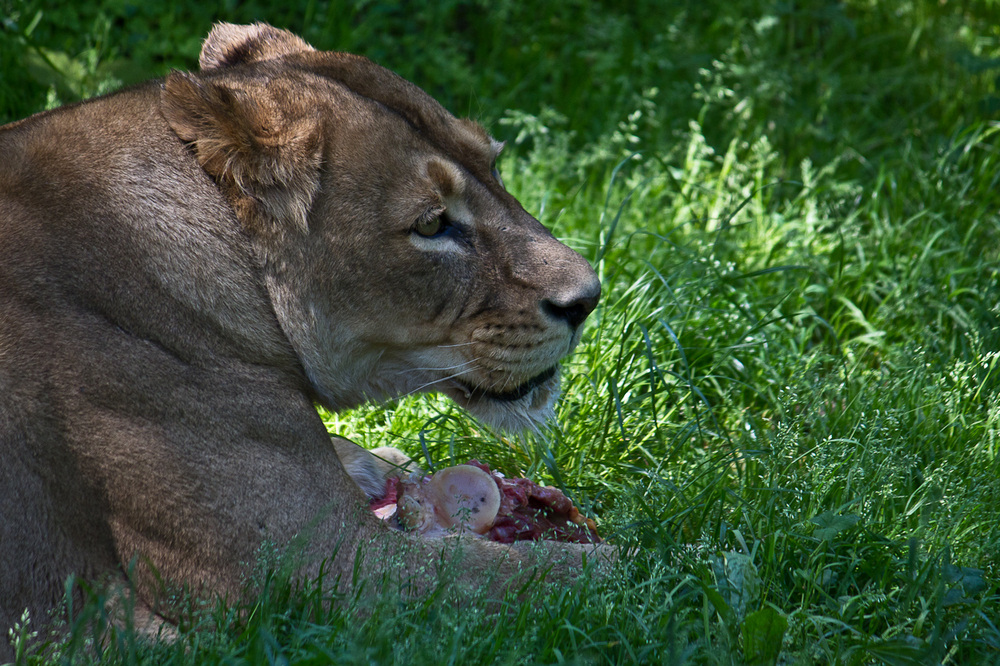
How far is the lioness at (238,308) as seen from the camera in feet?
9.05

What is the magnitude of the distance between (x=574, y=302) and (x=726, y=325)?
1.56 meters

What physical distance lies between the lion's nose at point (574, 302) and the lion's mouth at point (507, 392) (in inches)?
10.1

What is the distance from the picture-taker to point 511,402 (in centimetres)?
355

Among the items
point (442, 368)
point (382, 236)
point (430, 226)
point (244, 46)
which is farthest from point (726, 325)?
point (244, 46)

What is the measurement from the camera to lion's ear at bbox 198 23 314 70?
374cm

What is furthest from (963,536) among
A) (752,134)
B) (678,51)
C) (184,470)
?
(678,51)

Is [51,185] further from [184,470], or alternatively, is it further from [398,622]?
[398,622]

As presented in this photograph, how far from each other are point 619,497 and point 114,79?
387 cm

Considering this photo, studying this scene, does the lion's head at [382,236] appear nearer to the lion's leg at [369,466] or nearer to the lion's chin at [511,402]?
the lion's chin at [511,402]

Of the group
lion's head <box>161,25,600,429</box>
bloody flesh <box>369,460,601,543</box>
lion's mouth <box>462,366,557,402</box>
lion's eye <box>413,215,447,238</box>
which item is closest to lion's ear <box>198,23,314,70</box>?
lion's head <box>161,25,600,429</box>

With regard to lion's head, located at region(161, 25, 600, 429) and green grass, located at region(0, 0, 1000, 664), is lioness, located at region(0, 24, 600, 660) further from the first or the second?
green grass, located at region(0, 0, 1000, 664)

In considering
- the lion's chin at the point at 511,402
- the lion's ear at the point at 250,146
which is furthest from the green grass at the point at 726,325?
the lion's ear at the point at 250,146

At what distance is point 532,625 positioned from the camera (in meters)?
2.83

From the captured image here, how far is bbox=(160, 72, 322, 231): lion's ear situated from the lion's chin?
0.85 meters
